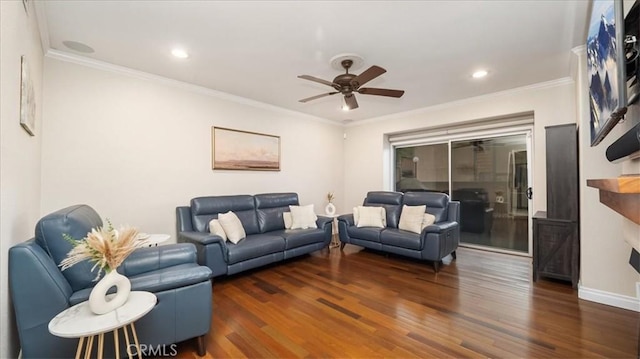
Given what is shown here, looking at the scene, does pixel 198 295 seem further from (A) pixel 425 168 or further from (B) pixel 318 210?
(A) pixel 425 168

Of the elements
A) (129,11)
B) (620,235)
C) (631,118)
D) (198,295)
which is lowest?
(198,295)

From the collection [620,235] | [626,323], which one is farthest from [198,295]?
[620,235]

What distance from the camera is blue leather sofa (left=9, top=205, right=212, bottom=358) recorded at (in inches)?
56.4

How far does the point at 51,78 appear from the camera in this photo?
9.16ft

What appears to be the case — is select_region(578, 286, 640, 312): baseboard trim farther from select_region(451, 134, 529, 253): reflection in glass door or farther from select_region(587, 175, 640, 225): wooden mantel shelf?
select_region(587, 175, 640, 225): wooden mantel shelf

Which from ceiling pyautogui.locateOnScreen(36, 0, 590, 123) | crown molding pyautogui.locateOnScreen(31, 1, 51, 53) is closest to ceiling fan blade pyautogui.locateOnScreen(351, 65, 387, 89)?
ceiling pyautogui.locateOnScreen(36, 0, 590, 123)

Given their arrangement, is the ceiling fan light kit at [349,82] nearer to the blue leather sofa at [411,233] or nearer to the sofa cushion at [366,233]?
the blue leather sofa at [411,233]

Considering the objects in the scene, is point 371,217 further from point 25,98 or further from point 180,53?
point 25,98

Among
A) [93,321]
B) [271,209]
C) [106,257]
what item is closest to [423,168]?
[271,209]

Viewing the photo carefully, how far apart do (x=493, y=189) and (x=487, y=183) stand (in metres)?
0.13

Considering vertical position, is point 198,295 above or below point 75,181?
below

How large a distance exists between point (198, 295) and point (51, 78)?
2812 mm

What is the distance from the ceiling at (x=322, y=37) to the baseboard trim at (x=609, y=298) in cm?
243

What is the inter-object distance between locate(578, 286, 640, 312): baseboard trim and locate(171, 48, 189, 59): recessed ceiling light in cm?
473
